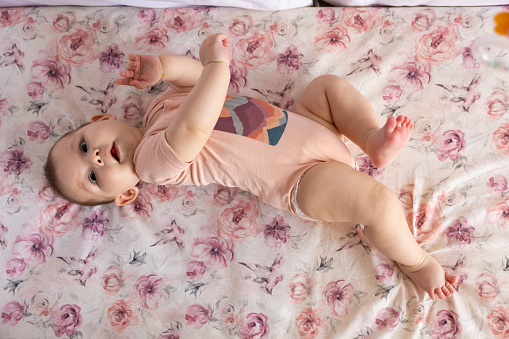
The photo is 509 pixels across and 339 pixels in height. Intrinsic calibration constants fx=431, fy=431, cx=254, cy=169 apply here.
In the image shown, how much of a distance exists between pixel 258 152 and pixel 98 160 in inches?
15.7

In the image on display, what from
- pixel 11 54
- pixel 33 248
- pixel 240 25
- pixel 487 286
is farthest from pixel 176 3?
pixel 487 286

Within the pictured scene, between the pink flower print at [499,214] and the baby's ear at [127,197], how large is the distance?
0.96 m

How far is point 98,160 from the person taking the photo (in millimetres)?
1068

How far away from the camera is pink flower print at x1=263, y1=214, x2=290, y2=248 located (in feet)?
3.94

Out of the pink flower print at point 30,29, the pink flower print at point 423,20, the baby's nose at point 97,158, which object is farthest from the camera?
the pink flower print at point 30,29

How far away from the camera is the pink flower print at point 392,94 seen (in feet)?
4.06

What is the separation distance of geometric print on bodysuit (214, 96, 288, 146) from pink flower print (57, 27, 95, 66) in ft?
1.73

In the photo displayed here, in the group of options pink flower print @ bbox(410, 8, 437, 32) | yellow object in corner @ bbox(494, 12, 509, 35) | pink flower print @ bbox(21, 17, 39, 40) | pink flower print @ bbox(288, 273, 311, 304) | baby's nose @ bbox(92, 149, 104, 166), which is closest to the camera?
yellow object in corner @ bbox(494, 12, 509, 35)

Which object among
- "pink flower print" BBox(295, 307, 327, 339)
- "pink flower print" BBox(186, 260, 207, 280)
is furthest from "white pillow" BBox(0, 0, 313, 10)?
"pink flower print" BBox(295, 307, 327, 339)

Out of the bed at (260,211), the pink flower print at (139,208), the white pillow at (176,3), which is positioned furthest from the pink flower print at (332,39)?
the pink flower print at (139,208)

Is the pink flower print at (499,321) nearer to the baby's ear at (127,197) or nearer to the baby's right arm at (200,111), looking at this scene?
the baby's right arm at (200,111)

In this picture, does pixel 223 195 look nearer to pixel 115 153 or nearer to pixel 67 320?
pixel 115 153

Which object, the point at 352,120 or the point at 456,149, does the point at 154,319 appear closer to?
the point at 352,120

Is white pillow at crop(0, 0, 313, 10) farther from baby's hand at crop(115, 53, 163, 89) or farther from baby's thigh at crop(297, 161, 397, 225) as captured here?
baby's thigh at crop(297, 161, 397, 225)
